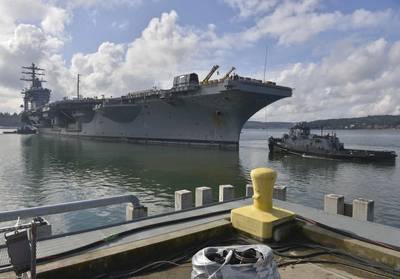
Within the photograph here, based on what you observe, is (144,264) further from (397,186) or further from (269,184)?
(397,186)

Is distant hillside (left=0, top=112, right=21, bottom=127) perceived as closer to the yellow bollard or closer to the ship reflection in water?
the ship reflection in water

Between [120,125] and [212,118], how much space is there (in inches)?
781

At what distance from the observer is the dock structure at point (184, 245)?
421cm

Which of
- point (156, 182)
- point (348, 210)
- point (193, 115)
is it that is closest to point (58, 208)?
point (348, 210)

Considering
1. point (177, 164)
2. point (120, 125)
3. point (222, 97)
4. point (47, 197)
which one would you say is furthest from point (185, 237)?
point (120, 125)

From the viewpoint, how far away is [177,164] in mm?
27672

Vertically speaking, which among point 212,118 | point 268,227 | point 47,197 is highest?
point 212,118

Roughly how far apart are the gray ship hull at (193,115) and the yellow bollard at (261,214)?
30.5m

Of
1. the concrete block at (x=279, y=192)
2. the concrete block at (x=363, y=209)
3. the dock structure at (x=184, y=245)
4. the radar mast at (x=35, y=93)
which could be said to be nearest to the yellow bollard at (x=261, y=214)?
the dock structure at (x=184, y=245)

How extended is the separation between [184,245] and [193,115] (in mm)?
39107

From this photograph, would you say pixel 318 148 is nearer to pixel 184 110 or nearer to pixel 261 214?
pixel 184 110

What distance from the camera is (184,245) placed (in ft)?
16.4

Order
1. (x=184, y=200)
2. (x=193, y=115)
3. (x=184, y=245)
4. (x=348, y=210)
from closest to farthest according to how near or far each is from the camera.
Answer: (x=184, y=245) → (x=184, y=200) → (x=348, y=210) → (x=193, y=115)

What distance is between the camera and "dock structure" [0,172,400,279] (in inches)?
166
